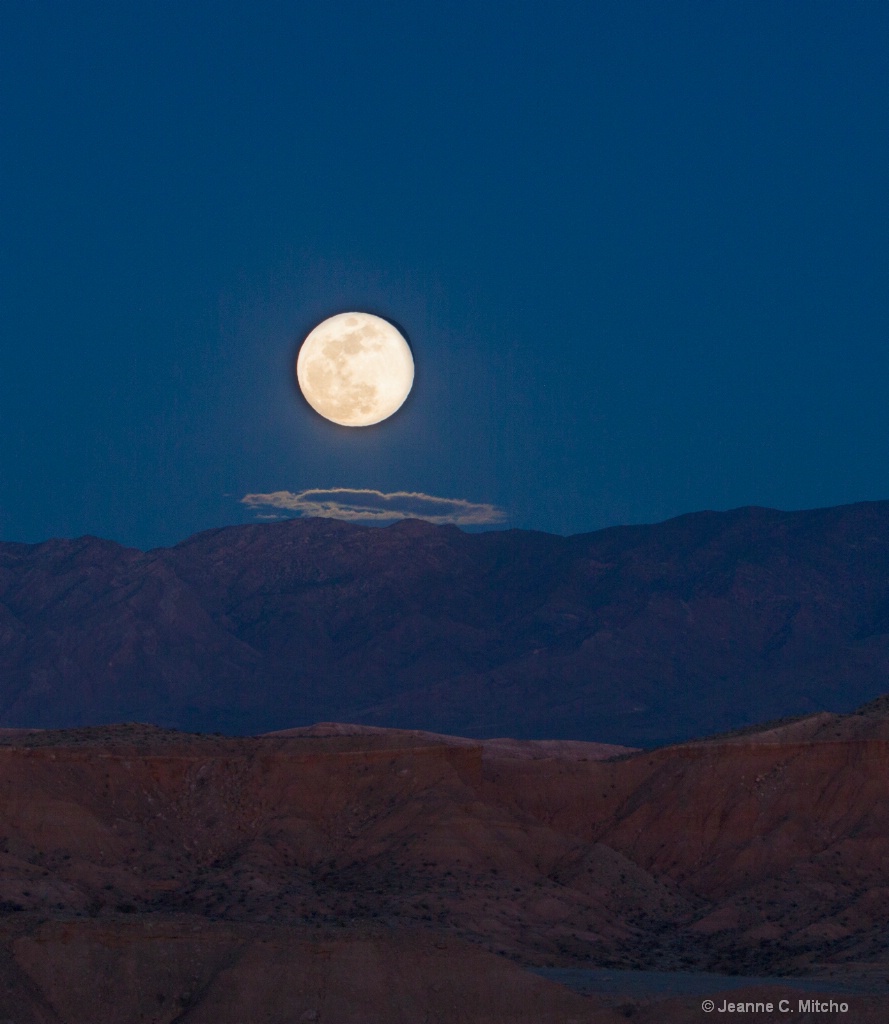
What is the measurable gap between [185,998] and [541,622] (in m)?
122

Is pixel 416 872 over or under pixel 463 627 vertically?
under

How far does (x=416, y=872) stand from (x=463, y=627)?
10960 cm

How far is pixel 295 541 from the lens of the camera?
178 m

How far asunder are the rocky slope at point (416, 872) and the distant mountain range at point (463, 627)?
222ft

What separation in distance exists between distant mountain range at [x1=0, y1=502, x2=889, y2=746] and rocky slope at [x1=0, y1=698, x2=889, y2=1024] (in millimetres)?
67623

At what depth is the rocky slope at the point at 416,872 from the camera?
31.2 metres

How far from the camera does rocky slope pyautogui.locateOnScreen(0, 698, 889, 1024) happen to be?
31219 millimetres

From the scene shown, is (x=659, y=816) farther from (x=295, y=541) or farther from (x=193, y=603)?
(x=295, y=541)

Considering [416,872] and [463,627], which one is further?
[463,627]

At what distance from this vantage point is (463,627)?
15512 centimetres

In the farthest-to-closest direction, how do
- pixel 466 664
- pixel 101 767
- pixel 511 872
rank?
pixel 466 664
pixel 101 767
pixel 511 872

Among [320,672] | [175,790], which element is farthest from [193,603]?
[175,790]

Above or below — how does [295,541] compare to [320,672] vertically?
above

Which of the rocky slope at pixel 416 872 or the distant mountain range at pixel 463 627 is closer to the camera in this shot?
the rocky slope at pixel 416 872
